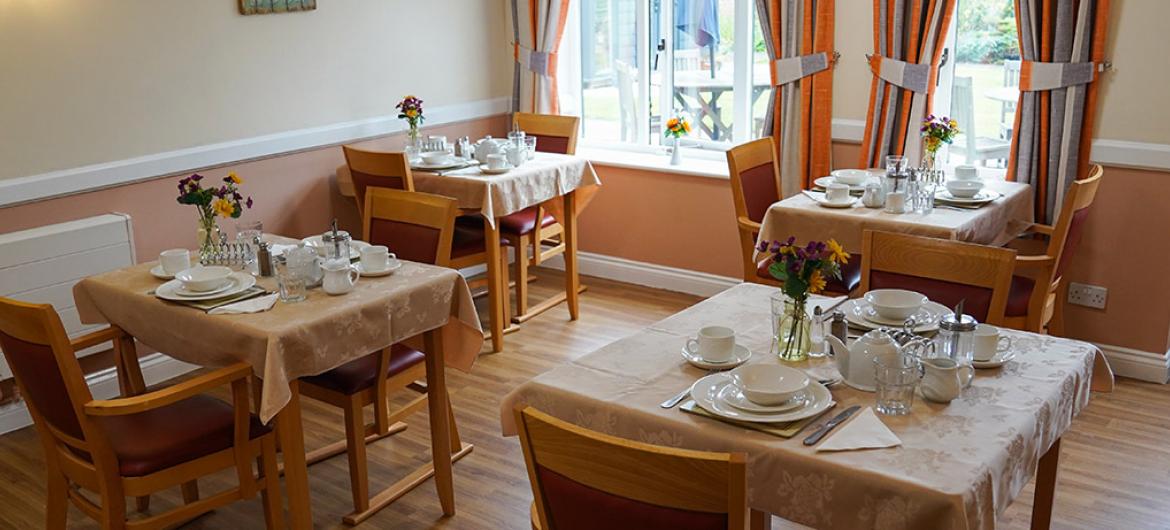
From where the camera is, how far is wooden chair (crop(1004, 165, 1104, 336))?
143 inches

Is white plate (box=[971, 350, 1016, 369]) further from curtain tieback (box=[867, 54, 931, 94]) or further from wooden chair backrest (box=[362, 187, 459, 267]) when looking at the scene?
curtain tieback (box=[867, 54, 931, 94])

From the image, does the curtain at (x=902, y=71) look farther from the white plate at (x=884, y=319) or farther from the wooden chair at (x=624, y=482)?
the wooden chair at (x=624, y=482)

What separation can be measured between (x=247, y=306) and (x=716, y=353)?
1.35 meters

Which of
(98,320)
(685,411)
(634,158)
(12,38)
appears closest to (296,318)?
(98,320)

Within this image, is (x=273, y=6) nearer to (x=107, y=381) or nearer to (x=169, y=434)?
(x=107, y=381)

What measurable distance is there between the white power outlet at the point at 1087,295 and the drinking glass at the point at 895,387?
8.61ft

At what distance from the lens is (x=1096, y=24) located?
4062 mm

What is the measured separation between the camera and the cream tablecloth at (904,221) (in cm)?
376

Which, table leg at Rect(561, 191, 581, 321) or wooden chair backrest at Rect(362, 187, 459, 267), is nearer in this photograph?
wooden chair backrest at Rect(362, 187, 459, 267)

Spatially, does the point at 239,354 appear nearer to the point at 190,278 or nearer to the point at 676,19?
the point at 190,278

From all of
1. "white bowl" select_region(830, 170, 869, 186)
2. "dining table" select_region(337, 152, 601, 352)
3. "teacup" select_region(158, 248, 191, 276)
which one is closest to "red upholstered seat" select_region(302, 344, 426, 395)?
"teacup" select_region(158, 248, 191, 276)

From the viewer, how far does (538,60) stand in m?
5.70

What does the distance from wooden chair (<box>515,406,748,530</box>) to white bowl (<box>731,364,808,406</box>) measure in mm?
396

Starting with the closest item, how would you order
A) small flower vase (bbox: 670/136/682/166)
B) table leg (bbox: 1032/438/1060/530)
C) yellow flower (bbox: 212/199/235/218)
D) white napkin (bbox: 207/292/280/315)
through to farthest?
table leg (bbox: 1032/438/1060/530)
white napkin (bbox: 207/292/280/315)
yellow flower (bbox: 212/199/235/218)
small flower vase (bbox: 670/136/682/166)
